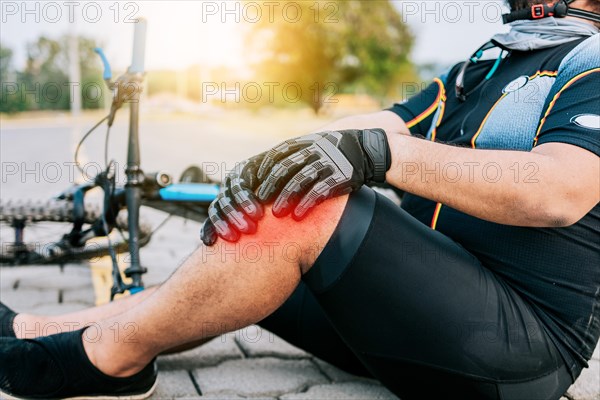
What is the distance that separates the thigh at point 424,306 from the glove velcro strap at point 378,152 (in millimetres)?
69

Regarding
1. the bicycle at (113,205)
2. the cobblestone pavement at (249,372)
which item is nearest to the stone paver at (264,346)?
the cobblestone pavement at (249,372)

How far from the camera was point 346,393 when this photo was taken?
7.25ft

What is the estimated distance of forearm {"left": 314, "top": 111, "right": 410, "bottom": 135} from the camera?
2.33m

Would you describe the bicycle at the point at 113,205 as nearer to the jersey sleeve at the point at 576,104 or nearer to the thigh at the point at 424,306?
the thigh at the point at 424,306

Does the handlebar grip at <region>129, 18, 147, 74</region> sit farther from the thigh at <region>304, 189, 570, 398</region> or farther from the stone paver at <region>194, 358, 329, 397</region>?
the thigh at <region>304, 189, 570, 398</region>

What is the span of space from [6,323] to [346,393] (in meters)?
1.19

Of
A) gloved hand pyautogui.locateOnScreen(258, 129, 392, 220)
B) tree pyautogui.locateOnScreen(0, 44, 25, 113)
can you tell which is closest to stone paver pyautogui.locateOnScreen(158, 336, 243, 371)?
gloved hand pyautogui.locateOnScreen(258, 129, 392, 220)

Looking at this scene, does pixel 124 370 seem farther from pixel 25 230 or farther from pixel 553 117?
pixel 25 230

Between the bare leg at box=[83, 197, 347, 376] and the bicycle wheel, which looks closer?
the bare leg at box=[83, 197, 347, 376]

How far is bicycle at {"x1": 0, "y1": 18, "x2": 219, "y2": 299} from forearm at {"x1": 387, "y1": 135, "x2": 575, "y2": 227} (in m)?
1.53

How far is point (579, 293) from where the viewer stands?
→ 1.65m

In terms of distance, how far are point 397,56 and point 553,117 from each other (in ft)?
112

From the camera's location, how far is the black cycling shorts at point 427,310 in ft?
5.03

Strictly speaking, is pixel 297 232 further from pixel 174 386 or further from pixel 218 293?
pixel 174 386
